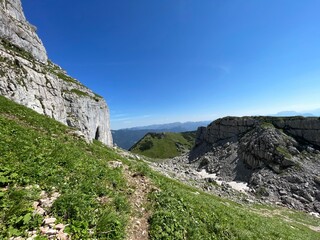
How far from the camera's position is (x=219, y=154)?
107375 millimetres

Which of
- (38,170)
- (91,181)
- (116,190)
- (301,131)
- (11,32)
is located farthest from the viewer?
(301,131)

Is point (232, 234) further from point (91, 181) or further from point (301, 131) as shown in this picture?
point (301, 131)

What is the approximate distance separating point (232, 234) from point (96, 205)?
9162 mm

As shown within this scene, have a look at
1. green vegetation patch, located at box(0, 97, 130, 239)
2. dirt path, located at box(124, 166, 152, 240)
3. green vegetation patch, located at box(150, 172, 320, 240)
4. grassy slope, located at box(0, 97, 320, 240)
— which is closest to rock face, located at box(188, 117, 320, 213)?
green vegetation patch, located at box(150, 172, 320, 240)

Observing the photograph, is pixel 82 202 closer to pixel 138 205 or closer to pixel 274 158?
pixel 138 205

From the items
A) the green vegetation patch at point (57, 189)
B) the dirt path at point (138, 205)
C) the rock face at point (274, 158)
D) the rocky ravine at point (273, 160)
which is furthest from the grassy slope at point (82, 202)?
the rock face at point (274, 158)

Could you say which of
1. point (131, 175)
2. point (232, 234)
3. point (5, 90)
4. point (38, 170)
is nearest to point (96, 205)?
point (38, 170)

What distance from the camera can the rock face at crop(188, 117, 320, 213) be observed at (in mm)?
61375

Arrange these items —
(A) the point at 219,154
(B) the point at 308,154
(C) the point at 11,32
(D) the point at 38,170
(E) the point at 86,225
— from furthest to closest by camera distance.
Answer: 1. (A) the point at 219,154
2. (B) the point at 308,154
3. (C) the point at 11,32
4. (D) the point at 38,170
5. (E) the point at 86,225

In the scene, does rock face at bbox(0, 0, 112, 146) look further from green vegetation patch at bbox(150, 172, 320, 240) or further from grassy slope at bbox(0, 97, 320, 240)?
green vegetation patch at bbox(150, 172, 320, 240)

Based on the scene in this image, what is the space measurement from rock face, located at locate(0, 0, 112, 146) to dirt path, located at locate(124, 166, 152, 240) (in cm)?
1206

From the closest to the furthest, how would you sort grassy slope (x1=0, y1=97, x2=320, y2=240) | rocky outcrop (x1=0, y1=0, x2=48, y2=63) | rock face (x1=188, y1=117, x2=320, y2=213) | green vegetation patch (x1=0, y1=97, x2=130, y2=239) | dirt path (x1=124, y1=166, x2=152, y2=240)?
green vegetation patch (x1=0, y1=97, x2=130, y2=239) → grassy slope (x1=0, y1=97, x2=320, y2=240) → dirt path (x1=124, y1=166, x2=152, y2=240) → rocky outcrop (x1=0, y1=0, x2=48, y2=63) → rock face (x1=188, y1=117, x2=320, y2=213)

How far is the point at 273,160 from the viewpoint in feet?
254

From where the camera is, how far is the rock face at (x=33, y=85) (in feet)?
121
